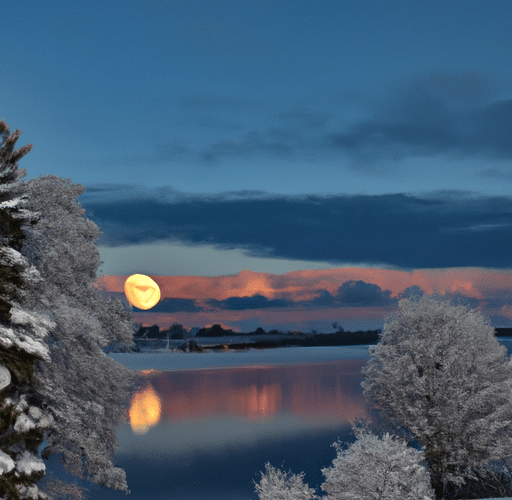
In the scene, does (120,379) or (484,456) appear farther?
(484,456)

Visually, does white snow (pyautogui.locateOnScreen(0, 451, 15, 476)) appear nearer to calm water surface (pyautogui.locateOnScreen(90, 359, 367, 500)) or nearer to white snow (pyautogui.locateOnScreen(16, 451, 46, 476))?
white snow (pyautogui.locateOnScreen(16, 451, 46, 476))

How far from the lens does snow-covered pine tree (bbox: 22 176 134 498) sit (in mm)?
18078

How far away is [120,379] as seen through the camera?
2217 centimetres

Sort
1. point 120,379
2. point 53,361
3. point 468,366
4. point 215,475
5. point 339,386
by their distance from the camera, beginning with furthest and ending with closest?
point 339,386 → point 215,475 → point 468,366 → point 120,379 → point 53,361

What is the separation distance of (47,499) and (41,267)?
7319 millimetres

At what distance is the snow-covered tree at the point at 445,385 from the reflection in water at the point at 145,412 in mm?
31329

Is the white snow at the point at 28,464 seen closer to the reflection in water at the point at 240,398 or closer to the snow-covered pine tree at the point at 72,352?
the snow-covered pine tree at the point at 72,352

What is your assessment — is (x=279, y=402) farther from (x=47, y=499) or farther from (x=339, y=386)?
(x=47, y=499)

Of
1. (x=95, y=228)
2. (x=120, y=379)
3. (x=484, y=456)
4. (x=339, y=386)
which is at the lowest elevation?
(x=339, y=386)

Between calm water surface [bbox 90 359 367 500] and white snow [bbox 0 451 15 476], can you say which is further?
calm water surface [bbox 90 359 367 500]

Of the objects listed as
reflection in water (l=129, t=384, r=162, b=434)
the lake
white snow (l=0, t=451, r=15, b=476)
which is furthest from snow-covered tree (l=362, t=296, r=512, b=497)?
reflection in water (l=129, t=384, r=162, b=434)

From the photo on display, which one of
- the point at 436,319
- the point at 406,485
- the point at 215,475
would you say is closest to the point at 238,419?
the point at 215,475

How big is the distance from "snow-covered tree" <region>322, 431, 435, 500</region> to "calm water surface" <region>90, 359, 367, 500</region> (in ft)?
62.1

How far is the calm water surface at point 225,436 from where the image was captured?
4149 cm
